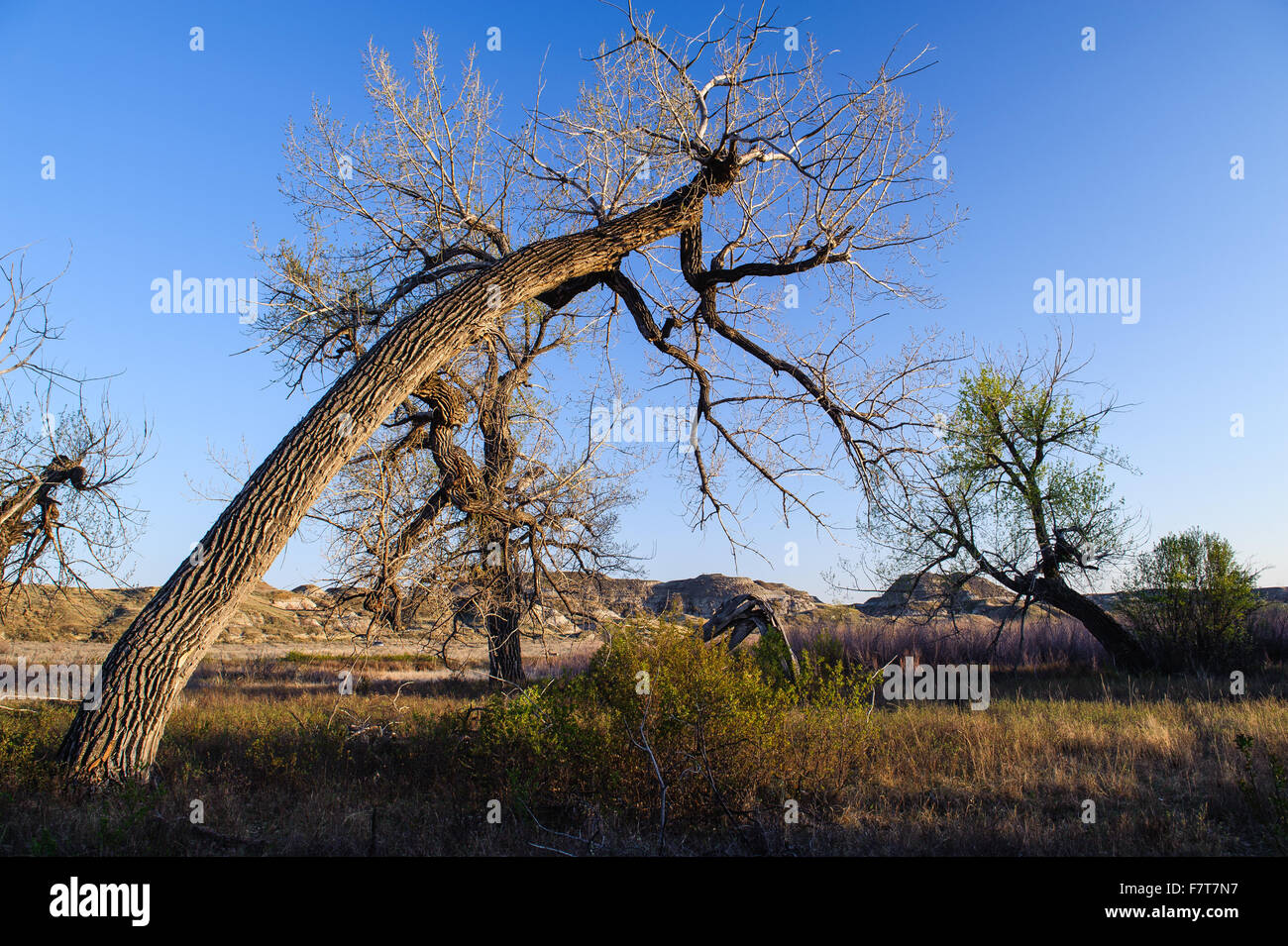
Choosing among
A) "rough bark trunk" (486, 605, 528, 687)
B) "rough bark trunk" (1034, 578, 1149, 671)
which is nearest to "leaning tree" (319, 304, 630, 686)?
"rough bark trunk" (486, 605, 528, 687)

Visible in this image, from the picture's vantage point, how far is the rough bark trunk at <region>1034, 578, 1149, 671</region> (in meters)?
15.1

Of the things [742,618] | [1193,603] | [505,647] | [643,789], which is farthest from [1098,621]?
[643,789]

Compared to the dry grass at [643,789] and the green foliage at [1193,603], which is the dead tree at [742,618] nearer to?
the dry grass at [643,789]

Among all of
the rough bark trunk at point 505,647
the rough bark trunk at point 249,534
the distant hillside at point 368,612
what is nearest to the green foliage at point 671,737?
the distant hillside at point 368,612

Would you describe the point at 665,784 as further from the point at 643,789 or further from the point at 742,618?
the point at 742,618

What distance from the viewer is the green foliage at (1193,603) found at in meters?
14.8

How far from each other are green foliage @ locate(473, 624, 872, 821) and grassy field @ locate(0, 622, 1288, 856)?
2cm

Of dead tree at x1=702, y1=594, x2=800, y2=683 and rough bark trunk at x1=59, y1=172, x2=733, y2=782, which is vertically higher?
rough bark trunk at x1=59, y1=172, x2=733, y2=782

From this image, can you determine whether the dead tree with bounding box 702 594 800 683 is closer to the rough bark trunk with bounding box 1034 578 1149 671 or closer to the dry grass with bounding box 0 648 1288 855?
the dry grass with bounding box 0 648 1288 855

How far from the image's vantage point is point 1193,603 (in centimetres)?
1512

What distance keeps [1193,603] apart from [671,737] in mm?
14767

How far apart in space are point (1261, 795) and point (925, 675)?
29.4 feet

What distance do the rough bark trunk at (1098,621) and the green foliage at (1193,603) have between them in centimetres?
57

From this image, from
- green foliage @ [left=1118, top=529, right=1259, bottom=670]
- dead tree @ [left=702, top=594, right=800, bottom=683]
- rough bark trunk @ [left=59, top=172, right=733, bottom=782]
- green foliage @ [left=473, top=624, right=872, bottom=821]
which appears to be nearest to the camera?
green foliage @ [left=473, top=624, right=872, bottom=821]
